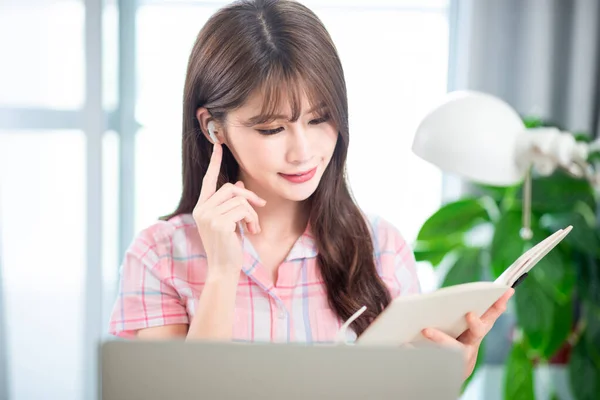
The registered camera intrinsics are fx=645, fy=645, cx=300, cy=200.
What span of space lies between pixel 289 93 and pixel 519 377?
1422 millimetres

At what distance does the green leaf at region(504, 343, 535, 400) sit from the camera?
81.5 inches

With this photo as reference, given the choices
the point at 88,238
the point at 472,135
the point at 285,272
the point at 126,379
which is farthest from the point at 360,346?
the point at 88,238

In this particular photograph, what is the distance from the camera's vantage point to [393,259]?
1.35 metres

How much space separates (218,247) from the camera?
1.16 m

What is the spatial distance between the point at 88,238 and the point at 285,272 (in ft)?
4.48

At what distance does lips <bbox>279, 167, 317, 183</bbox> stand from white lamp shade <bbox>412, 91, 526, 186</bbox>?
8.0 inches

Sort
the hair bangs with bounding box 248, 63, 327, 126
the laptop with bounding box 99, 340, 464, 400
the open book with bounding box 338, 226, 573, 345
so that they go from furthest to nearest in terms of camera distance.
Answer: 1. the hair bangs with bounding box 248, 63, 327, 126
2. the open book with bounding box 338, 226, 573, 345
3. the laptop with bounding box 99, 340, 464, 400

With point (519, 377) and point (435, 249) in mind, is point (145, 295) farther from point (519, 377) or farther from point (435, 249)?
point (519, 377)

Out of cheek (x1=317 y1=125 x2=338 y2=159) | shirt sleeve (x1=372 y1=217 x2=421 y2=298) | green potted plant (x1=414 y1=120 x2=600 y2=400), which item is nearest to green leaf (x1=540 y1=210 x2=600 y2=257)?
green potted plant (x1=414 y1=120 x2=600 y2=400)

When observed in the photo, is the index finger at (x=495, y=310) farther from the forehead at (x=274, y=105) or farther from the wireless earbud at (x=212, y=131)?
the wireless earbud at (x=212, y=131)

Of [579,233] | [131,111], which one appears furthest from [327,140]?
[131,111]

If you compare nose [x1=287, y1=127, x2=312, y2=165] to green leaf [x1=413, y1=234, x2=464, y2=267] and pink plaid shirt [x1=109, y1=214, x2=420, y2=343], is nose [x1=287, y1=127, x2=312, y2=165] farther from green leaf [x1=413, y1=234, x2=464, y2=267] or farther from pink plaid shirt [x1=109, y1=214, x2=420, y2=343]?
green leaf [x1=413, y1=234, x2=464, y2=267]

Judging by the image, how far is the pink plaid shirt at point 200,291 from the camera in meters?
1.23

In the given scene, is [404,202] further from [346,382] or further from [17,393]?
[346,382]
